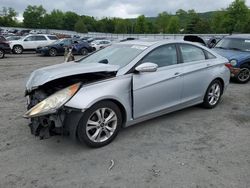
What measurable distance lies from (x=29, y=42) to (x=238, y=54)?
59.8ft

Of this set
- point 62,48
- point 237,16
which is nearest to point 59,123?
point 62,48

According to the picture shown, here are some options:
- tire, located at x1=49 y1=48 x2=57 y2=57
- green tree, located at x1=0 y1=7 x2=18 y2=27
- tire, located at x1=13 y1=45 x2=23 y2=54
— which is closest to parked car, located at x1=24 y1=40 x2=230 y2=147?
tire, located at x1=49 y1=48 x2=57 y2=57

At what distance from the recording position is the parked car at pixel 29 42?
22.0 m

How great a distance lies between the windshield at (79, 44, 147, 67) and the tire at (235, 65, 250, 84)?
529 centimetres

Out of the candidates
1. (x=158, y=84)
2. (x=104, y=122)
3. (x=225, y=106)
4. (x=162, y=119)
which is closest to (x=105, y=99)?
(x=104, y=122)

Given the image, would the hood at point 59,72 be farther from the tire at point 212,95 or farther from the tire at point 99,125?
the tire at point 212,95

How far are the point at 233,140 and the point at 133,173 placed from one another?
1.95 meters

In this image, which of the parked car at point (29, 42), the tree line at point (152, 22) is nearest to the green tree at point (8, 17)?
the tree line at point (152, 22)

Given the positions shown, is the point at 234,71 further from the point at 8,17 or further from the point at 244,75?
the point at 8,17

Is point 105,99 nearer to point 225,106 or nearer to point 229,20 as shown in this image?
point 225,106

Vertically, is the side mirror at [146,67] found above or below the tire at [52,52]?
above

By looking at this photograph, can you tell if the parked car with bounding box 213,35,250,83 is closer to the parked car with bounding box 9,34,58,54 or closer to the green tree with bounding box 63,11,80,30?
the parked car with bounding box 9,34,58,54

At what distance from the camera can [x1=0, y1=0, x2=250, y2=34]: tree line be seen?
6003 centimetres

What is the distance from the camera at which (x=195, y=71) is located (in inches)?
210
